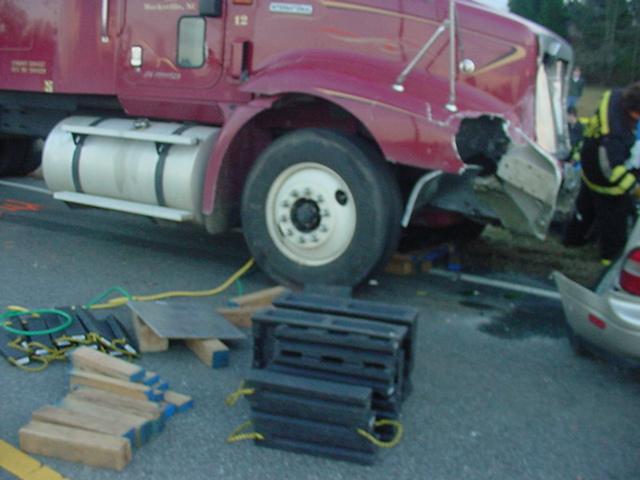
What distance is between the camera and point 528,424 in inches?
161

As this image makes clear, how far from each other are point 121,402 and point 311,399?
97 centimetres

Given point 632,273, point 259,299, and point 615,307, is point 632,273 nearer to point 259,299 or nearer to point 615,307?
point 615,307

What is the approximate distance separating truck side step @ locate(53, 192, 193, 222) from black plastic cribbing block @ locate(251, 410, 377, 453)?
9.47 ft

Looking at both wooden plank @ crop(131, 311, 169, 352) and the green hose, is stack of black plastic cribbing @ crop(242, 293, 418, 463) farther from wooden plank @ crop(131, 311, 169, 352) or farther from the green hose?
the green hose

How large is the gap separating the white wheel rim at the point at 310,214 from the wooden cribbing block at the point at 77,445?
8.57 ft

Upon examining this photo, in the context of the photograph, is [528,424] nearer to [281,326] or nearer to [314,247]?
[281,326]

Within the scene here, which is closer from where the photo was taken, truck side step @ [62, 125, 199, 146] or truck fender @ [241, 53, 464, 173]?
truck fender @ [241, 53, 464, 173]

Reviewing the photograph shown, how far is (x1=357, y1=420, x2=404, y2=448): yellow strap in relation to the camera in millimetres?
3508

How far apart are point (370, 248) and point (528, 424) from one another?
74.4 inches

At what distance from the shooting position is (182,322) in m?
4.90

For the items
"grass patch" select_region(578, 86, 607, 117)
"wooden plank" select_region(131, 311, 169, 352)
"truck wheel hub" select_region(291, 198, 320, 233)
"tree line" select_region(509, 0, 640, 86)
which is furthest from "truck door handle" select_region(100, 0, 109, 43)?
"tree line" select_region(509, 0, 640, 86)

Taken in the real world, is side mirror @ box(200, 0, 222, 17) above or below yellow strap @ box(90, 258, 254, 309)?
above

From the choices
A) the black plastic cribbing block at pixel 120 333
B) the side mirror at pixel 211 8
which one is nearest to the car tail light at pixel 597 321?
the black plastic cribbing block at pixel 120 333

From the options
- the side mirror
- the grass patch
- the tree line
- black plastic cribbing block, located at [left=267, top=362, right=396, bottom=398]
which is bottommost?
black plastic cribbing block, located at [left=267, top=362, right=396, bottom=398]
